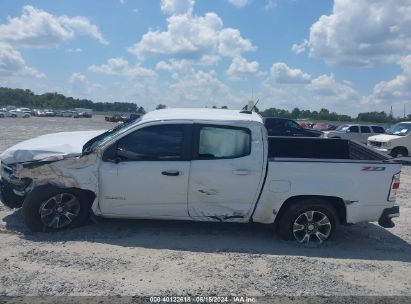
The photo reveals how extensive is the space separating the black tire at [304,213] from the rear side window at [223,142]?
99 centimetres

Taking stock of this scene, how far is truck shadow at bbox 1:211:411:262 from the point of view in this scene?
583cm

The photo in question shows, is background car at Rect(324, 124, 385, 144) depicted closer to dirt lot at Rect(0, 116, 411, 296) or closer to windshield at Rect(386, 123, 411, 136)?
windshield at Rect(386, 123, 411, 136)

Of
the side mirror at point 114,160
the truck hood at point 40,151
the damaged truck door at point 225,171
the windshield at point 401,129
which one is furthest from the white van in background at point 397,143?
the truck hood at point 40,151

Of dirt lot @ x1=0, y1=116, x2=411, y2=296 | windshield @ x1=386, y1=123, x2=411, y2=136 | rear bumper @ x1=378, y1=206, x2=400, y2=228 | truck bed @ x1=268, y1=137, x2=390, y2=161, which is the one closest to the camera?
dirt lot @ x1=0, y1=116, x2=411, y2=296

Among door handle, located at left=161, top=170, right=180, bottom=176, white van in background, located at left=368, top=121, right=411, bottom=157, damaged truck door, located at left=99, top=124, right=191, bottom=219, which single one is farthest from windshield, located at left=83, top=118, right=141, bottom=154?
white van in background, located at left=368, top=121, right=411, bottom=157

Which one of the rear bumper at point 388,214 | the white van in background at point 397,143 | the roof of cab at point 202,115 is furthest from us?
the white van in background at point 397,143

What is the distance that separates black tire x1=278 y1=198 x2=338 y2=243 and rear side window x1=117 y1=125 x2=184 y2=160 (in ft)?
5.51

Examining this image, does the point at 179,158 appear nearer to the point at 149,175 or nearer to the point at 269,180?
the point at 149,175

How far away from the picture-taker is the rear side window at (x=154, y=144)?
606 cm

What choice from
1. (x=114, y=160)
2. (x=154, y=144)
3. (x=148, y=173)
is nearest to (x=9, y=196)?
(x=114, y=160)

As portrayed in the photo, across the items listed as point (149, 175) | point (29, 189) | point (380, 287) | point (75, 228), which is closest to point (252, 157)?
point (149, 175)

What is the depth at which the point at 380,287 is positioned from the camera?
4.86 m

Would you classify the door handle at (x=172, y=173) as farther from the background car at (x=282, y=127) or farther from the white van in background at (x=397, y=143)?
the background car at (x=282, y=127)

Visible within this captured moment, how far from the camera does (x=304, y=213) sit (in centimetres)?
611
